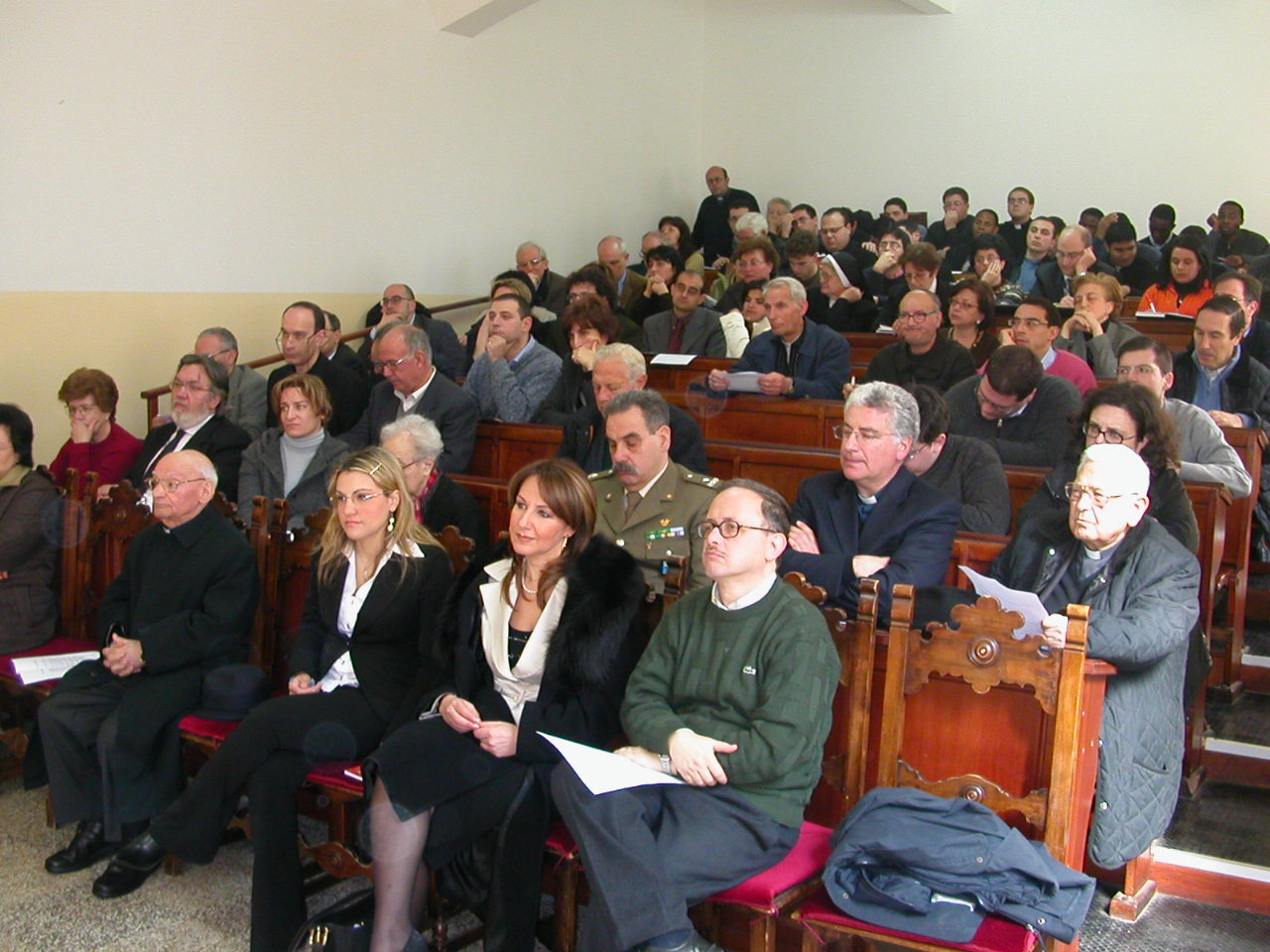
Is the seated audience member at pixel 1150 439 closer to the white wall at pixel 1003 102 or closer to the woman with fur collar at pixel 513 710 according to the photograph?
the woman with fur collar at pixel 513 710

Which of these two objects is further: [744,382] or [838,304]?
[838,304]

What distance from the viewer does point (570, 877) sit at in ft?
8.19

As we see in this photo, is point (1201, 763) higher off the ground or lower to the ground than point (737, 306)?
lower

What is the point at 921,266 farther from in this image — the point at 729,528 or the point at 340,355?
the point at 729,528

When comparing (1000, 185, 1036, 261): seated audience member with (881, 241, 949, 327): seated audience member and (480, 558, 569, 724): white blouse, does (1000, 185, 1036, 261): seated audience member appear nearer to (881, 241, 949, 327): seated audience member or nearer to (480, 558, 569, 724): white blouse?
(881, 241, 949, 327): seated audience member

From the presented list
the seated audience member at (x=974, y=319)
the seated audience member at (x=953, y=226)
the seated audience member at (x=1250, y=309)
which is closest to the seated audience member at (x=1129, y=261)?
the seated audience member at (x=953, y=226)

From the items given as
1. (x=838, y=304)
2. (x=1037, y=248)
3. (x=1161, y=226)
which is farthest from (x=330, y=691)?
(x=1161, y=226)

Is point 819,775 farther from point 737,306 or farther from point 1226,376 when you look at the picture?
point 737,306

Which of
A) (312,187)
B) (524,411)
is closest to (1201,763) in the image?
(524,411)

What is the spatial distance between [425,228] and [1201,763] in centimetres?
551

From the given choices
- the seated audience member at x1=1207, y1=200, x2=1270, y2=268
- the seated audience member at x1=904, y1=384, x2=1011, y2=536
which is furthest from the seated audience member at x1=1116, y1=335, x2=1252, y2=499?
the seated audience member at x1=1207, y1=200, x2=1270, y2=268

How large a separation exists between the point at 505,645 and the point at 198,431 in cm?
226

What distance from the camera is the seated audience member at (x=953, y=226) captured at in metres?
8.78

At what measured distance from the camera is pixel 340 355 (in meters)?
5.41
